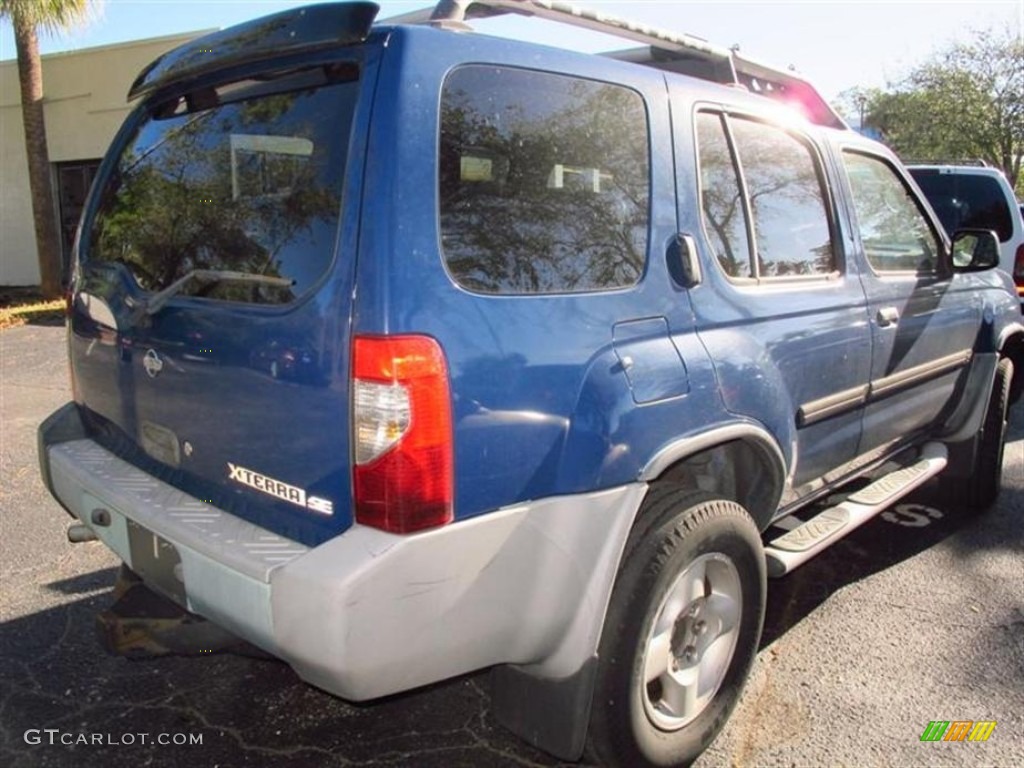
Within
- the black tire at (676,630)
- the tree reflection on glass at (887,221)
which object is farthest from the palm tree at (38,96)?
the black tire at (676,630)

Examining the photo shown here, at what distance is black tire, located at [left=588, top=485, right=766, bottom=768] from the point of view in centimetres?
236

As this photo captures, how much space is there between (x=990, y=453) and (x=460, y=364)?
400cm

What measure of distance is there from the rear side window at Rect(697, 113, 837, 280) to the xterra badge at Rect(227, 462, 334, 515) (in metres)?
1.47

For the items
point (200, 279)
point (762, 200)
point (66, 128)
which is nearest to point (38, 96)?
point (66, 128)

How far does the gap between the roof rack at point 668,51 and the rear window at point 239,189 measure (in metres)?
0.36

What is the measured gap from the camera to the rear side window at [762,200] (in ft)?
9.13

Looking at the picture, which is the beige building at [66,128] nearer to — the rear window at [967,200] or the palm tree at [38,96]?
the palm tree at [38,96]

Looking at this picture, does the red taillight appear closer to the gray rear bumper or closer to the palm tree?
the gray rear bumper

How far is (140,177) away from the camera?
282 cm

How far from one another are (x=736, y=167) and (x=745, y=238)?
242 millimetres

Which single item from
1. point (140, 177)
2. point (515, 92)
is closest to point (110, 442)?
point (140, 177)

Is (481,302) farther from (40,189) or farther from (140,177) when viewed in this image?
(40,189)

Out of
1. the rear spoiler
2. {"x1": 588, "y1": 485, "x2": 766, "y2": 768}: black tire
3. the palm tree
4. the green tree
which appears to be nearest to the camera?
the rear spoiler

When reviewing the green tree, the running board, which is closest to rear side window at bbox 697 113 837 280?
the running board
